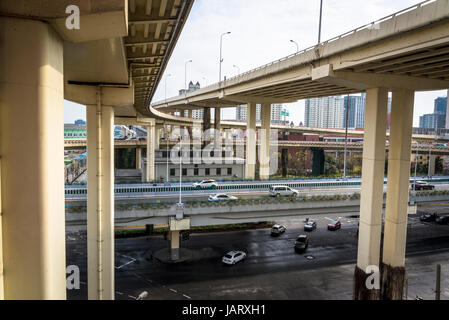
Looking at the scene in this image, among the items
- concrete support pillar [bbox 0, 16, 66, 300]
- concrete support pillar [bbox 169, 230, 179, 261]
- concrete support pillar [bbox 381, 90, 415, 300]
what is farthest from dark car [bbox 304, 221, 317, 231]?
concrete support pillar [bbox 0, 16, 66, 300]

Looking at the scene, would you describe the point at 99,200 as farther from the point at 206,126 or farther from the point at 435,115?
the point at 435,115

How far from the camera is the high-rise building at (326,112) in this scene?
4999 inches

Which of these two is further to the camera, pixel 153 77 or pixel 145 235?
pixel 145 235

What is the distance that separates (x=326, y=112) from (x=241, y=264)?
11905 cm

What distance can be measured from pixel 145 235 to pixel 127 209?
8.92 meters

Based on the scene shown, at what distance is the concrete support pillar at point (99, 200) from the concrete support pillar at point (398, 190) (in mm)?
13300

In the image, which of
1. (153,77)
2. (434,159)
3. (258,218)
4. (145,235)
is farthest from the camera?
(434,159)

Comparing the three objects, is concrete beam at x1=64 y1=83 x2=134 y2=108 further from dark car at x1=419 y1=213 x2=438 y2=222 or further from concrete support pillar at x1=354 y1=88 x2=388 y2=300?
dark car at x1=419 y1=213 x2=438 y2=222

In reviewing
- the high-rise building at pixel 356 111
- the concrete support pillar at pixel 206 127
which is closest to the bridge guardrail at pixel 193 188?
the concrete support pillar at pixel 206 127

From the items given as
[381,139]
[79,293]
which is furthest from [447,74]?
[79,293]

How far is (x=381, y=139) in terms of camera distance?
15172 millimetres

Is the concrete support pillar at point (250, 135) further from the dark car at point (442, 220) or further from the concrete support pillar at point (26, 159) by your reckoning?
the concrete support pillar at point (26, 159)
